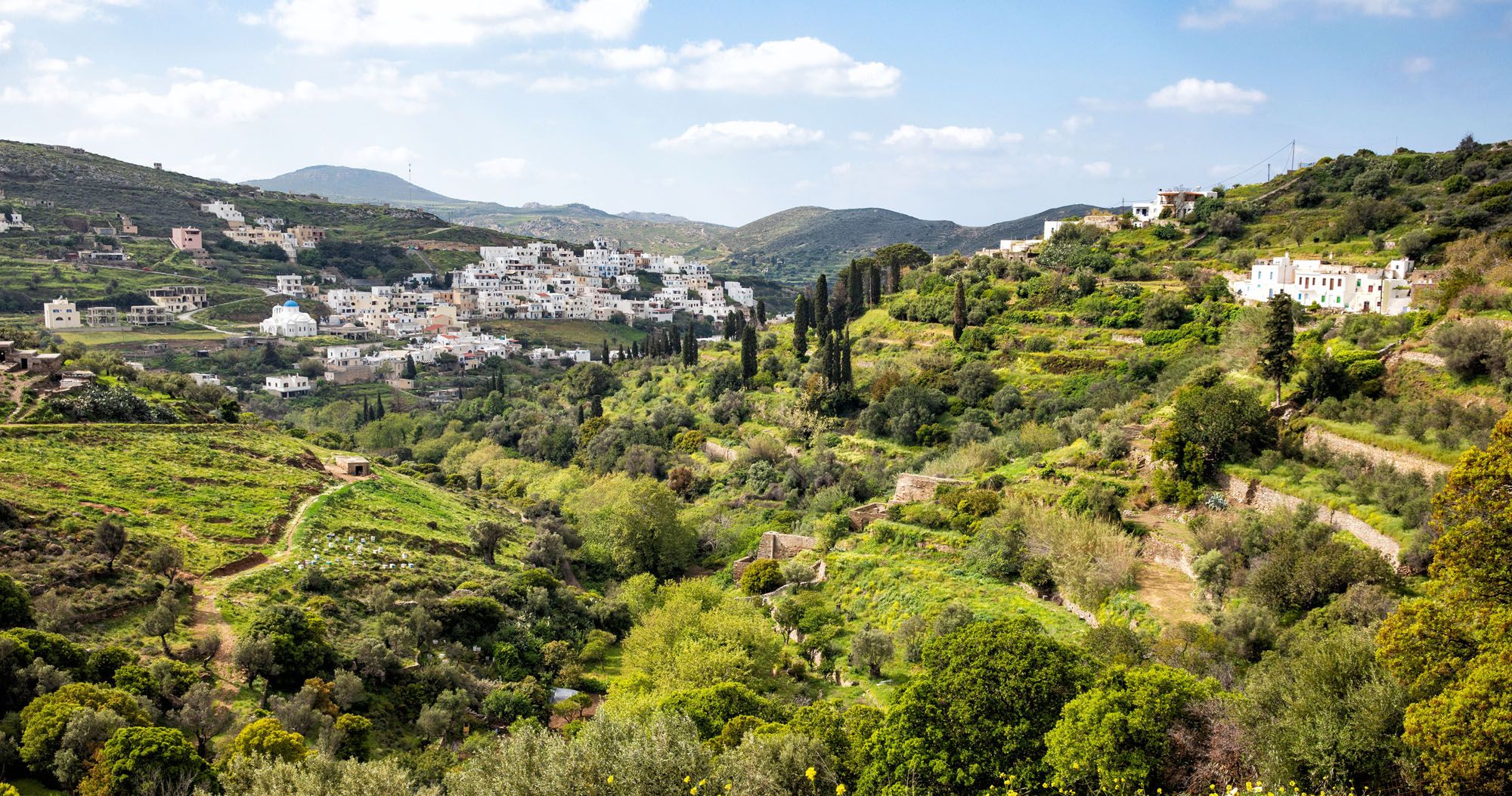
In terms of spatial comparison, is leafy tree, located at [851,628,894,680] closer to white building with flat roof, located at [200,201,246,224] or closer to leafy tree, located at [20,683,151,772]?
leafy tree, located at [20,683,151,772]

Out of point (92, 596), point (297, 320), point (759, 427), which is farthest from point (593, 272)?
point (92, 596)

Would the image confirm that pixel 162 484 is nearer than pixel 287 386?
Yes

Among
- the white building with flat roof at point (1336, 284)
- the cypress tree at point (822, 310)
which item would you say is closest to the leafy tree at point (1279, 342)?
the white building with flat roof at point (1336, 284)

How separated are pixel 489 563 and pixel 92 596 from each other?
10.7 meters

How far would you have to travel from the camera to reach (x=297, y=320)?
3027 inches

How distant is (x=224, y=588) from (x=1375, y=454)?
2577 centimetres

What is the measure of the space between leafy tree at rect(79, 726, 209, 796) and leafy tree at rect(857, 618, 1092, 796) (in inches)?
371

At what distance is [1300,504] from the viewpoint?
1919cm

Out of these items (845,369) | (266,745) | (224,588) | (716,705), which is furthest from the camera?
(845,369)

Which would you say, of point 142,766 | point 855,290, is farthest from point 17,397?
point 855,290

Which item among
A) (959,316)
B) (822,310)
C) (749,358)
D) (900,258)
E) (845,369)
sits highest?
(900,258)

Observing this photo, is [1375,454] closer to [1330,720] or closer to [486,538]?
[1330,720]

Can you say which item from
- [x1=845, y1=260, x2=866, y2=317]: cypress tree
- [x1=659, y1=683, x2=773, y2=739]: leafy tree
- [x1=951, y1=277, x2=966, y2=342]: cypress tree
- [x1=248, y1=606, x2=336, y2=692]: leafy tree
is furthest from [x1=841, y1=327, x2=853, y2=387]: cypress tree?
[x1=248, y1=606, x2=336, y2=692]: leafy tree

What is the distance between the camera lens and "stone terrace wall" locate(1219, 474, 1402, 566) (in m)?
17.0
